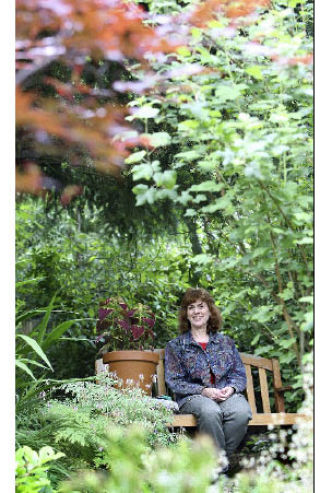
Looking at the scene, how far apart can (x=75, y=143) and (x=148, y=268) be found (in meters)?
2.01

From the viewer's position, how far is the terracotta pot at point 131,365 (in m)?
3.93

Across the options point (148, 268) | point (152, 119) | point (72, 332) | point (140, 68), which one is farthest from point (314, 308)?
point (72, 332)

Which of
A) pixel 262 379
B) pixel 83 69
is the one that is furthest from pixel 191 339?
pixel 83 69

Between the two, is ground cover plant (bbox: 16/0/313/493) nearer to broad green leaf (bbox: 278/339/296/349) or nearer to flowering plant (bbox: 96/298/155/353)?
broad green leaf (bbox: 278/339/296/349)

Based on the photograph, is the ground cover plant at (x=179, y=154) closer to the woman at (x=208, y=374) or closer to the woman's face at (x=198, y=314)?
the woman at (x=208, y=374)

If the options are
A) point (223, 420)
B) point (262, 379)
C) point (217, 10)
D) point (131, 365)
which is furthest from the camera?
point (262, 379)

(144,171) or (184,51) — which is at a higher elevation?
(184,51)

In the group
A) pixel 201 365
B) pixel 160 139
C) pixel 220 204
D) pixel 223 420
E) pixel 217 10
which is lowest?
pixel 223 420

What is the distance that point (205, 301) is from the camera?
420cm

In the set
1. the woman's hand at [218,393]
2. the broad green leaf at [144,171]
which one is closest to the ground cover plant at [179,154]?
the broad green leaf at [144,171]

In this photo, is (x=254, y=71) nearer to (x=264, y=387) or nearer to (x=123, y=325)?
(x=123, y=325)

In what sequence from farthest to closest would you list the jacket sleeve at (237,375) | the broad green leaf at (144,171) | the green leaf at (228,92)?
the jacket sleeve at (237,375) → the broad green leaf at (144,171) → the green leaf at (228,92)

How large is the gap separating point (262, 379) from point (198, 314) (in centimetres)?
53

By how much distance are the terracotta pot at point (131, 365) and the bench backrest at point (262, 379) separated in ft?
1.16
